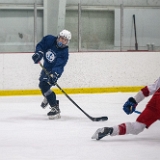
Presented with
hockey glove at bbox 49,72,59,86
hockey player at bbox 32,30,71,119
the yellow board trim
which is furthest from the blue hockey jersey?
the yellow board trim

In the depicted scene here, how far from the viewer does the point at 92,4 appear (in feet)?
31.6

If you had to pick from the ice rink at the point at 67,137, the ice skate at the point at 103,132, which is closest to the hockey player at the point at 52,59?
the ice rink at the point at 67,137

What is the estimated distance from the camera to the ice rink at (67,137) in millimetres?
4008

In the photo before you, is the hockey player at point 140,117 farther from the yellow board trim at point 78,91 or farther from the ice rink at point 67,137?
the yellow board trim at point 78,91

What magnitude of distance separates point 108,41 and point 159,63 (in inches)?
37.9

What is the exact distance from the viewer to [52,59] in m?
6.21

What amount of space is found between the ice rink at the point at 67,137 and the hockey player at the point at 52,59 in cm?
21

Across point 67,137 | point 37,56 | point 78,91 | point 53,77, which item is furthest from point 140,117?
point 78,91

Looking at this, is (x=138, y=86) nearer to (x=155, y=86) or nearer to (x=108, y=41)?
(x=108, y=41)

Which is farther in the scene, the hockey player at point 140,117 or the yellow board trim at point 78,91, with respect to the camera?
the yellow board trim at point 78,91

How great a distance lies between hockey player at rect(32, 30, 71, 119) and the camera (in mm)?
6102

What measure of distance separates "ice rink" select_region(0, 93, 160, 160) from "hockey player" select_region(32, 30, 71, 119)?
21cm

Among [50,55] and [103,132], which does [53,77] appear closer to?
[50,55]

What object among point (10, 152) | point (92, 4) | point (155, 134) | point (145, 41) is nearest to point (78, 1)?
point (92, 4)
